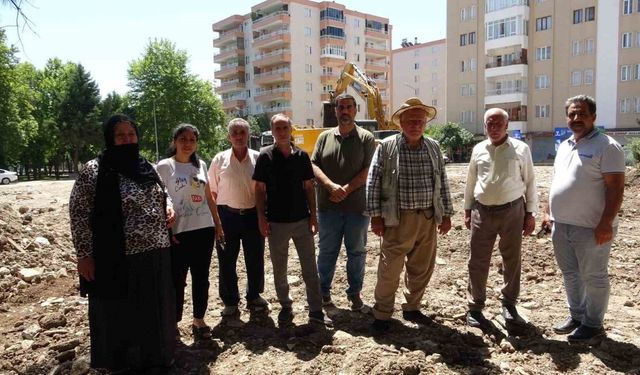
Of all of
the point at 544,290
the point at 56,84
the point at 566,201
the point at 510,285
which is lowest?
the point at 544,290

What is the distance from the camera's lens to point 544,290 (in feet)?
17.6

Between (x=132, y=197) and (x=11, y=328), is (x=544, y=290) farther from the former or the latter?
(x=11, y=328)

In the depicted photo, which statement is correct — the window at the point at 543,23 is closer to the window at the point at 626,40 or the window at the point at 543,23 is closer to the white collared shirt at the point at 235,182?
the window at the point at 626,40

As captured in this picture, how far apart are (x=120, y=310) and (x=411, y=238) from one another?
2298 mm

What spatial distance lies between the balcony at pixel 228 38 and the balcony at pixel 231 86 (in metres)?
5.06

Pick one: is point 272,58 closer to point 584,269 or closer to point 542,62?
point 542,62

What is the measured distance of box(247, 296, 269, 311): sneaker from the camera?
4824 mm

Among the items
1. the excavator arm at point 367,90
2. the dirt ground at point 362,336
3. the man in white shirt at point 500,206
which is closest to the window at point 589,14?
the excavator arm at point 367,90

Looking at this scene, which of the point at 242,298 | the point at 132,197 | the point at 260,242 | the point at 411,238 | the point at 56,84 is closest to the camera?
the point at 132,197

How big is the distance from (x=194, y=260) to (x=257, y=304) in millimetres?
1079

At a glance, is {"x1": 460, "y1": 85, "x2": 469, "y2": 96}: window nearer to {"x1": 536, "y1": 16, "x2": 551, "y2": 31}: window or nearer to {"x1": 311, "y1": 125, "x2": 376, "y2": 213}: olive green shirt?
{"x1": 536, "y1": 16, "x2": 551, "y2": 31}: window

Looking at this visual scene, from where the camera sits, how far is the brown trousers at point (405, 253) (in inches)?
161

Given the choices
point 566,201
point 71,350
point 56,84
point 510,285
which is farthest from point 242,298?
point 56,84

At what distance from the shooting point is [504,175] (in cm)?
407
